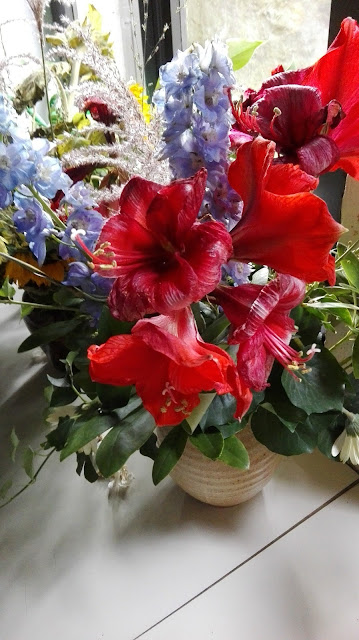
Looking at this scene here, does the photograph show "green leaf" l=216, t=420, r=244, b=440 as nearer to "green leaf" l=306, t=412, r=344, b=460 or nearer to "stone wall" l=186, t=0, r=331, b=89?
"green leaf" l=306, t=412, r=344, b=460

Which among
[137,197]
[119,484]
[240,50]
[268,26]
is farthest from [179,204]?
[268,26]

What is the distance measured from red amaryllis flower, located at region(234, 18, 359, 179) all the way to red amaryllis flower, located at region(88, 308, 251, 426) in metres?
0.12

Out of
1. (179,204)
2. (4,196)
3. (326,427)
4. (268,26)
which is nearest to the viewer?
(179,204)

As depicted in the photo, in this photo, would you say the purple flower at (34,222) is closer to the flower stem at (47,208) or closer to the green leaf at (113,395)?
the flower stem at (47,208)

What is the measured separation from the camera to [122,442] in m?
0.45

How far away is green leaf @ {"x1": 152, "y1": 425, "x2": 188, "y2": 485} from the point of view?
1.53ft

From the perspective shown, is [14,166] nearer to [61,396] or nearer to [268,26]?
[61,396]

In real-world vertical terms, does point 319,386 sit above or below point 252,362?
below

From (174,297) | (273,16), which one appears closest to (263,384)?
(174,297)

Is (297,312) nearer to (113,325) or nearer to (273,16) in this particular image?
(113,325)

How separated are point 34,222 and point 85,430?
0.17 m

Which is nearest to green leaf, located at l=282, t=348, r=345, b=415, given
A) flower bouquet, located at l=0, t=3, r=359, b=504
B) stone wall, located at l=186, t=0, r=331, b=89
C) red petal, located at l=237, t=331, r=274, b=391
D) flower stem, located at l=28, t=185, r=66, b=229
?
flower bouquet, located at l=0, t=3, r=359, b=504

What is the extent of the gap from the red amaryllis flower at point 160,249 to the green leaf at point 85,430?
19 cm

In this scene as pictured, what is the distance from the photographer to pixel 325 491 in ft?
2.14
